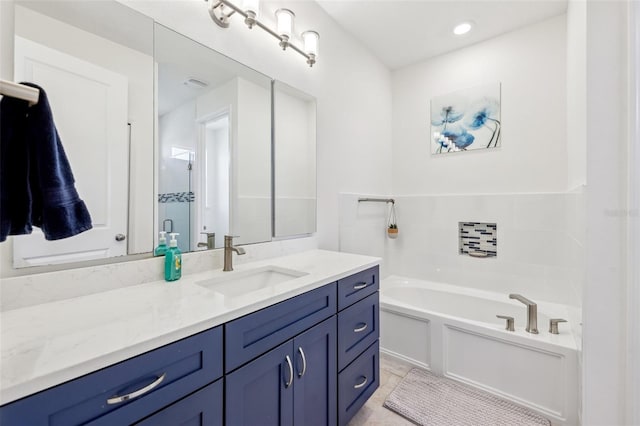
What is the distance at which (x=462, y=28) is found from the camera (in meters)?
2.25

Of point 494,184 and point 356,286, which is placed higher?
point 494,184

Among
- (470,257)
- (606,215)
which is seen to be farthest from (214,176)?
(470,257)

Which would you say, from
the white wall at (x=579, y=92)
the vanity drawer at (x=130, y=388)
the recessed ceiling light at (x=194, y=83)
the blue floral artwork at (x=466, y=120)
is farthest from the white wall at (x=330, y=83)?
the white wall at (x=579, y=92)

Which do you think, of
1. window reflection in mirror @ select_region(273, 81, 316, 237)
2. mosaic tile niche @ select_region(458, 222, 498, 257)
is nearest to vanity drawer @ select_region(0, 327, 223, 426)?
window reflection in mirror @ select_region(273, 81, 316, 237)

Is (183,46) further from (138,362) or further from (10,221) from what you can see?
(138,362)

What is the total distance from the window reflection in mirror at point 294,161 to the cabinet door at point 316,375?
2.45 feet

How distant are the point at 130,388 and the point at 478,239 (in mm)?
2658

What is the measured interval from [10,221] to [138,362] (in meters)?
0.44

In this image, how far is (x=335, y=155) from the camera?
2.16 metres

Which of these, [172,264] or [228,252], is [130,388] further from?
[228,252]

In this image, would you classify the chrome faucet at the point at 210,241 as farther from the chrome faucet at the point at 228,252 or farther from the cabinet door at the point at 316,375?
the cabinet door at the point at 316,375

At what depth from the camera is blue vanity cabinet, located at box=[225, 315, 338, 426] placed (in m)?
0.84

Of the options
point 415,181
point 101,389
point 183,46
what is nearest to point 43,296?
point 101,389

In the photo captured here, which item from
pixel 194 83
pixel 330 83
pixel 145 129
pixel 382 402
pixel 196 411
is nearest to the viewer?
pixel 196 411
